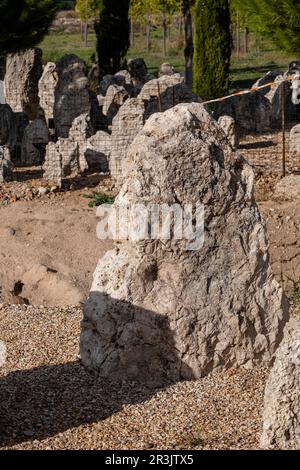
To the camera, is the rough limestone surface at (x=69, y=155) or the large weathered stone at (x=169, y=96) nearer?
the rough limestone surface at (x=69, y=155)

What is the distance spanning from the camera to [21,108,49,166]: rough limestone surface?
54.5 feet

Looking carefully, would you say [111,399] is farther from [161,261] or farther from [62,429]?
[161,261]

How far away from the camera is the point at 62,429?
20.5 ft

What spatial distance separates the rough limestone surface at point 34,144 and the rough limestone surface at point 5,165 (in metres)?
1.15

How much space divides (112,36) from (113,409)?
67.0ft

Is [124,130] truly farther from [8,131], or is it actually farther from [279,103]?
[279,103]

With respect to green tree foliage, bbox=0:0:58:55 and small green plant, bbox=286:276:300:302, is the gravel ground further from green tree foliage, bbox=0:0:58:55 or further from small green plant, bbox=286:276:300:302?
green tree foliage, bbox=0:0:58:55

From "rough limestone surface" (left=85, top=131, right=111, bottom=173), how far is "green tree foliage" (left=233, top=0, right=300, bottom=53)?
240 inches

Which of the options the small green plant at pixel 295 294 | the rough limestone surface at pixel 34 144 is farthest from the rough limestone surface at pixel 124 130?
the small green plant at pixel 295 294

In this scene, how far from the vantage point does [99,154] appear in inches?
620

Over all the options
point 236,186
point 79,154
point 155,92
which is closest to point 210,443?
point 236,186

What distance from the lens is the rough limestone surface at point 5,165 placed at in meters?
15.2

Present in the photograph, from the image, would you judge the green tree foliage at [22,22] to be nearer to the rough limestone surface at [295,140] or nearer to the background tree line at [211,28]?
the background tree line at [211,28]

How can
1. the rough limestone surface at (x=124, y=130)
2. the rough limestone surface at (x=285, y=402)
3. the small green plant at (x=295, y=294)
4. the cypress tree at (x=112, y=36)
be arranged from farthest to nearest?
the cypress tree at (x=112, y=36) → the rough limestone surface at (x=124, y=130) → the small green plant at (x=295, y=294) → the rough limestone surface at (x=285, y=402)
